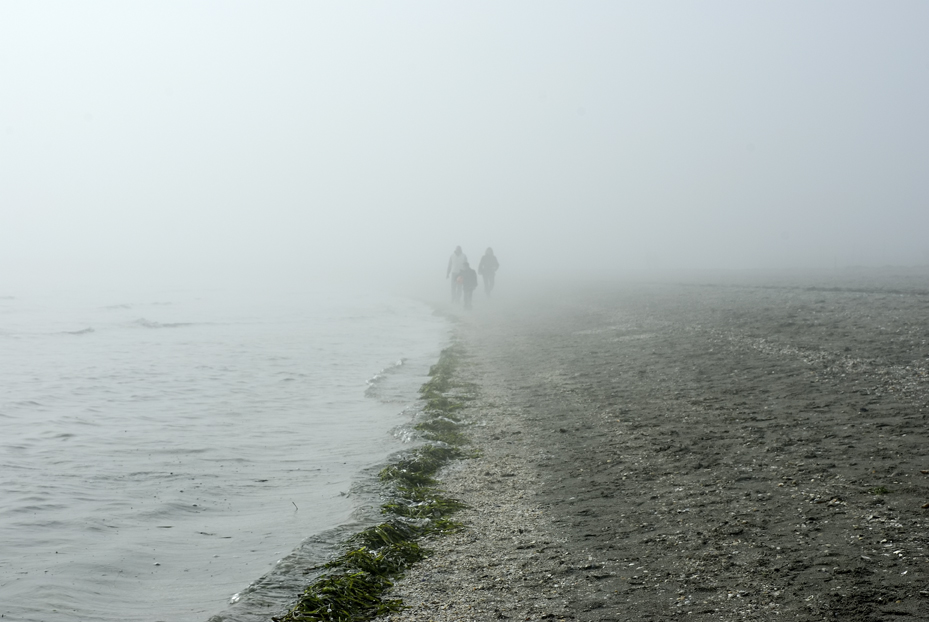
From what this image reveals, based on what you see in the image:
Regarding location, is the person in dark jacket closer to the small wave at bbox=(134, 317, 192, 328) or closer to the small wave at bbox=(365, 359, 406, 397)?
the small wave at bbox=(134, 317, 192, 328)

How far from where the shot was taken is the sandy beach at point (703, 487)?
4.84 metres

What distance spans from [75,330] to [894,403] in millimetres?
30298

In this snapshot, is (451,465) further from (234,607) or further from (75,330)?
(75,330)

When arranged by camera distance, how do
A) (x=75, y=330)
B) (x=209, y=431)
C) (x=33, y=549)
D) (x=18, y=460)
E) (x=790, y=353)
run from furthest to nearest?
(x=75, y=330) < (x=790, y=353) < (x=209, y=431) < (x=18, y=460) < (x=33, y=549)

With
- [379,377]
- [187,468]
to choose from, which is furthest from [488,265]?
[187,468]

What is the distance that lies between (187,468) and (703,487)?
21.6ft

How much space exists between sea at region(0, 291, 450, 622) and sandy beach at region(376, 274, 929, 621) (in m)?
1.49

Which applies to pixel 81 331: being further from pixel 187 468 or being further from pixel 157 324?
A: pixel 187 468

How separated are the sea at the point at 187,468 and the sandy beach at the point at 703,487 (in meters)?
1.49

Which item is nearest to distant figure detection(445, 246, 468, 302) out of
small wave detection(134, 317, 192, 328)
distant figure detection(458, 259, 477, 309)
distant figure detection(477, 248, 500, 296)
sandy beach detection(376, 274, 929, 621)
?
distant figure detection(458, 259, 477, 309)

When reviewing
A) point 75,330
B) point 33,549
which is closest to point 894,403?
point 33,549

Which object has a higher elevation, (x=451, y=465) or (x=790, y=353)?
(x=790, y=353)

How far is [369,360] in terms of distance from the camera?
20969mm

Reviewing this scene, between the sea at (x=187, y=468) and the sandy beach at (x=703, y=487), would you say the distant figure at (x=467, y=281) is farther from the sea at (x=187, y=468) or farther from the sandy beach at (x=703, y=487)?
the sandy beach at (x=703, y=487)
